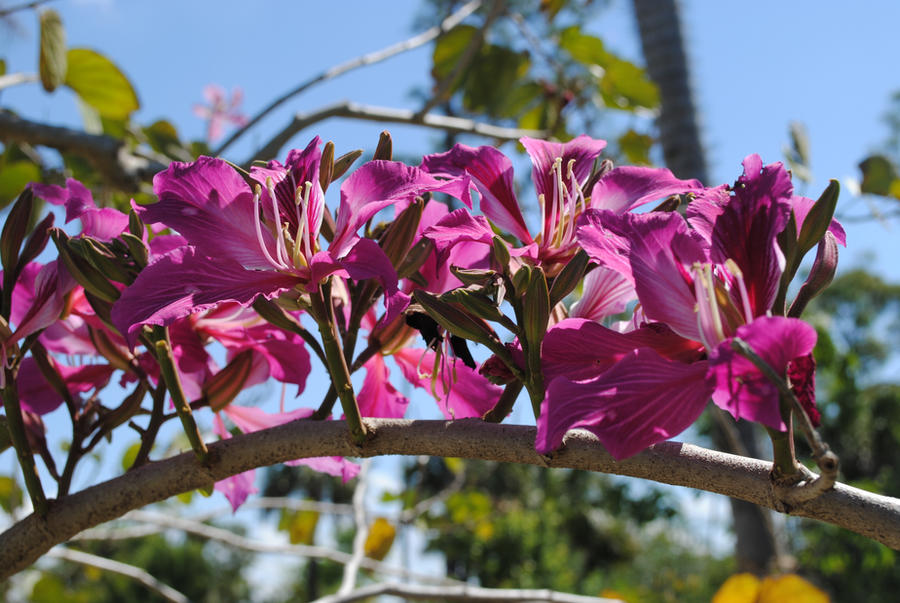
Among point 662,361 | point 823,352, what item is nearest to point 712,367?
point 662,361

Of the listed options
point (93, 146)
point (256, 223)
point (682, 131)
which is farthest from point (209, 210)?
point (682, 131)

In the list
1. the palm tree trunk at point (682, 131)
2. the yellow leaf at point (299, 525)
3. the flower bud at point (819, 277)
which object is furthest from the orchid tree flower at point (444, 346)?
the palm tree trunk at point (682, 131)

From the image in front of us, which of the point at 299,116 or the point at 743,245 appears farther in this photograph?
the point at 299,116

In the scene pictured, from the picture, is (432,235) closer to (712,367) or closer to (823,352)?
(712,367)

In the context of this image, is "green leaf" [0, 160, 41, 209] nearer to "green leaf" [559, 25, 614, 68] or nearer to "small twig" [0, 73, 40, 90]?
"small twig" [0, 73, 40, 90]

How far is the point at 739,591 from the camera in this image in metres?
1.38

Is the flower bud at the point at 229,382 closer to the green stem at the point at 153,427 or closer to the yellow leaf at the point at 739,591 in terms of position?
the green stem at the point at 153,427

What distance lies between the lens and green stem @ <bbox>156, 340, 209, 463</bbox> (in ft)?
1.61

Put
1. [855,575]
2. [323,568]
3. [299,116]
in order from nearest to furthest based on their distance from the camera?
[299,116] → [855,575] → [323,568]

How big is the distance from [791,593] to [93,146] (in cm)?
138

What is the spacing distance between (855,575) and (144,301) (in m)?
11.1

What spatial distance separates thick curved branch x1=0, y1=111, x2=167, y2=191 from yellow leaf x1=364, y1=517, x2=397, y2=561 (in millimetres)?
1323

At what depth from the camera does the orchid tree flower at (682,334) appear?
1.16 ft

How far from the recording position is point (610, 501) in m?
3.62
